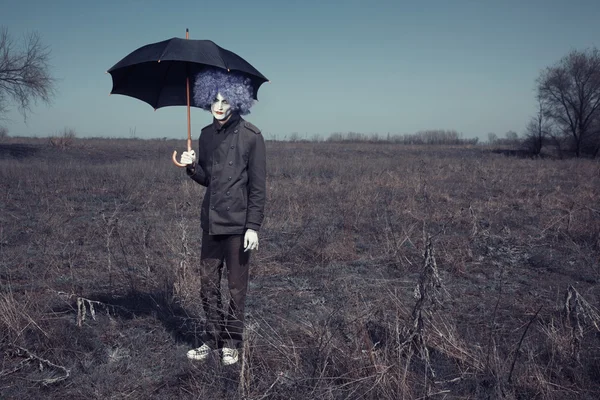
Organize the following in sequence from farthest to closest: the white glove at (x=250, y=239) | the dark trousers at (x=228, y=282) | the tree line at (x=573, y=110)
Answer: the tree line at (x=573, y=110), the dark trousers at (x=228, y=282), the white glove at (x=250, y=239)

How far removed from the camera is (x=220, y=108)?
2.74 meters

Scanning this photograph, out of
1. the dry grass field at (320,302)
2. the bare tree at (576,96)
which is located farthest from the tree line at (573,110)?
the dry grass field at (320,302)

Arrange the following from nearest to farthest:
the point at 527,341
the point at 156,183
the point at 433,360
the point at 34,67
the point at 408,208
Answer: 1. the point at 433,360
2. the point at 527,341
3. the point at 408,208
4. the point at 156,183
5. the point at 34,67

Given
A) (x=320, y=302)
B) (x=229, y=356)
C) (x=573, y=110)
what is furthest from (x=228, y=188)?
(x=573, y=110)

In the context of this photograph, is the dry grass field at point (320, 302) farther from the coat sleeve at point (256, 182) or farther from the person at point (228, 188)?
the coat sleeve at point (256, 182)

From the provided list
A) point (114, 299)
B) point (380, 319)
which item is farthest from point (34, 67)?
point (380, 319)

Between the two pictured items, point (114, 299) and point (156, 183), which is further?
point (156, 183)

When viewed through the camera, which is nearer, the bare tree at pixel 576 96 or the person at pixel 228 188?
the person at pixel 228 188

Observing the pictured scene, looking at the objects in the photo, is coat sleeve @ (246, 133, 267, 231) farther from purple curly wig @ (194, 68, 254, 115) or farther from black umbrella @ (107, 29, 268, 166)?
black umbrella @ (107, 29, 268, 166)

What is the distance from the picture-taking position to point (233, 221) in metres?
2.72

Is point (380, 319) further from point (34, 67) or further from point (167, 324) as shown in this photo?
point (34, 67)

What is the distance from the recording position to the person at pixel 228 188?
2725mm

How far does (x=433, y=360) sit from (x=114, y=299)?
2.74m

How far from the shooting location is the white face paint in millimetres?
2740
